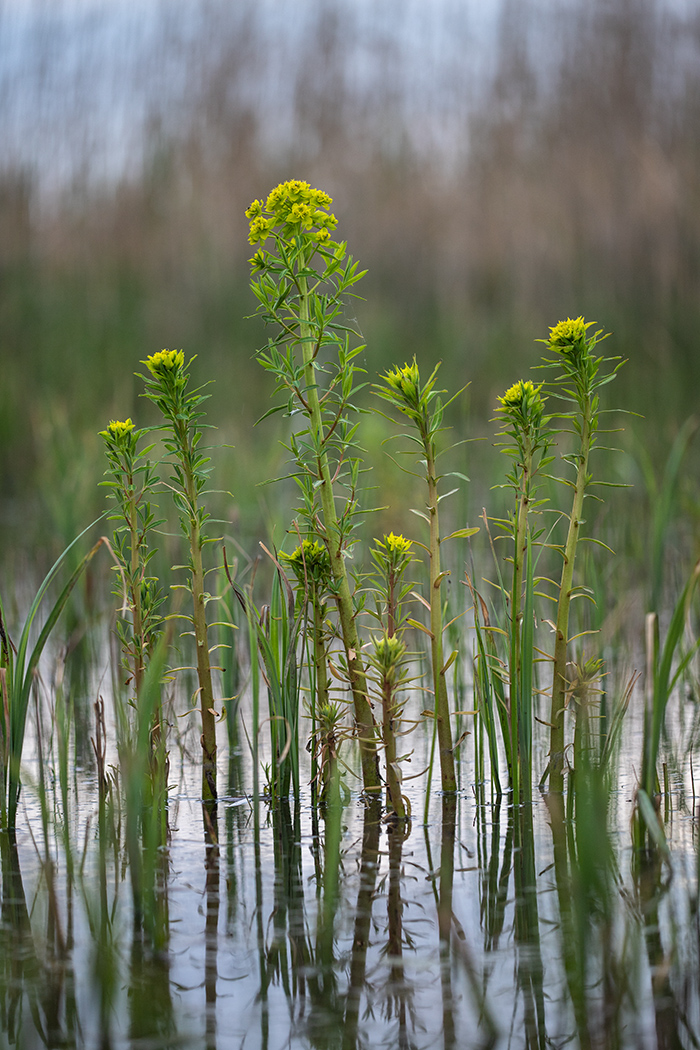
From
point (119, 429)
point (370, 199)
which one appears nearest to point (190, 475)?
point (119, 429)

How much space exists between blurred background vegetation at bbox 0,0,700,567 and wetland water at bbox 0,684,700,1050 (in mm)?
3763

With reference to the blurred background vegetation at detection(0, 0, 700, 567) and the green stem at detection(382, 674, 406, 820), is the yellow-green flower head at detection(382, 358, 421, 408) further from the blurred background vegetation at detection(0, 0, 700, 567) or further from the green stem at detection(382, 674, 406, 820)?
the blurred background vegetation at detection(0, 0, 700, 567)

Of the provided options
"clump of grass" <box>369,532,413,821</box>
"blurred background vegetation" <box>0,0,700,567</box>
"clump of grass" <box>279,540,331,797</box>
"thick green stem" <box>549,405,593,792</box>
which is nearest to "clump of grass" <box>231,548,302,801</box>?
"clump of grass" <box>279,540,331,797</box>

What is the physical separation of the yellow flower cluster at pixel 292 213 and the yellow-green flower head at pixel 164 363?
0.21 m

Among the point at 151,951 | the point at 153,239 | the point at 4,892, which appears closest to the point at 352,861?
the point at 151,951

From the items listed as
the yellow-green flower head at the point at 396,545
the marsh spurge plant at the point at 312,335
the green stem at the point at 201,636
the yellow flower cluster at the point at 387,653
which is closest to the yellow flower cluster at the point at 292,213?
the marsh spurge plant at the point at 312,335

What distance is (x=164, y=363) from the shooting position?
1.38 m

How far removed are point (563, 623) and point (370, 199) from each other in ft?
19.5

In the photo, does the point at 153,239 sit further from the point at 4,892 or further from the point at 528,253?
the point at 4,892

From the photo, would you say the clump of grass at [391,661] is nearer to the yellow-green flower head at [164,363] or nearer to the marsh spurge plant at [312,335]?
the marsh spurge plant at [312,335]

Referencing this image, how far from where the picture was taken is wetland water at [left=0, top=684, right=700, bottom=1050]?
0.96m

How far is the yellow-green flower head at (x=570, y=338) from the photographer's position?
138cm

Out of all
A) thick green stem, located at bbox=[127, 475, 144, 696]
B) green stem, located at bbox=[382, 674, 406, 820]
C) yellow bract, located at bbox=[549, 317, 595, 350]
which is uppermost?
yellow bract, located at bbox=[549, 317, 595, 350]

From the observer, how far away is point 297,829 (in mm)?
1417
